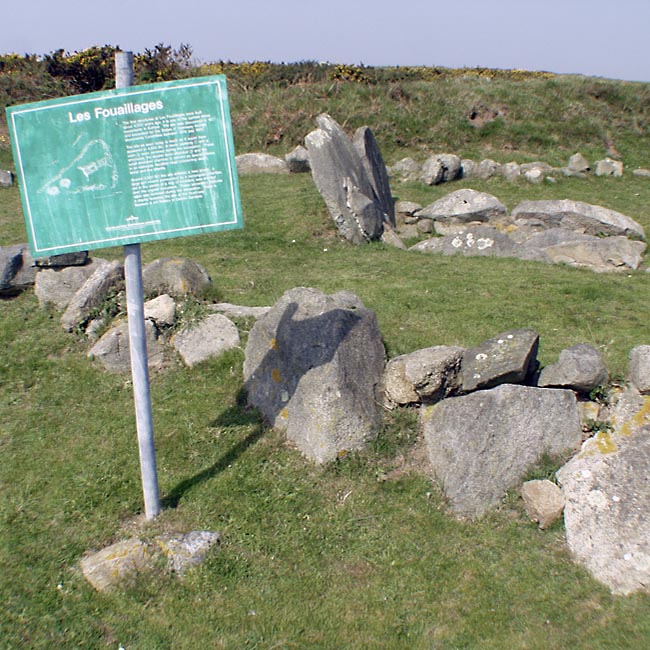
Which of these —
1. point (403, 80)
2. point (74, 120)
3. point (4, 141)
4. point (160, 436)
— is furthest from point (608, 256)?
point (4, 141)

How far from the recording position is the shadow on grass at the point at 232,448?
5953 millimetres

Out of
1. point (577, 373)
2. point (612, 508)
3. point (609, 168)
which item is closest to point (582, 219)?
point (609, 168)

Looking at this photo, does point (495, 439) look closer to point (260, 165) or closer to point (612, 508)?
point (612, 508)

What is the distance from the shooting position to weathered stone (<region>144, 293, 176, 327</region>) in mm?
8102

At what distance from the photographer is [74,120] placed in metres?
4.92

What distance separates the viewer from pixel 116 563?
16.8ft

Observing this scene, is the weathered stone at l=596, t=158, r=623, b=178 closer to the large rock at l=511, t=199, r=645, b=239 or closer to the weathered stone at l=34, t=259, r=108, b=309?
the large rock at l=511, t=199, r=645, b=239

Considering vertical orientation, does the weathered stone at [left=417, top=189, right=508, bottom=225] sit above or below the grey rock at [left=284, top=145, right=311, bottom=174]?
below

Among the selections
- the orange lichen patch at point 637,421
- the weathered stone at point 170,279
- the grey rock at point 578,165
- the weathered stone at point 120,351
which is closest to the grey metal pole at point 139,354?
the weathered stone at point 120,351

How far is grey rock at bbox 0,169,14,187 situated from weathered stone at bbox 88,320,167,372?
11.5 metres

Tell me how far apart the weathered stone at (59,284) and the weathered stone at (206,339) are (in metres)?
1.99

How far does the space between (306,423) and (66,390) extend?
2847mm

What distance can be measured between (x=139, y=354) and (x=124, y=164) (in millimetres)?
1414

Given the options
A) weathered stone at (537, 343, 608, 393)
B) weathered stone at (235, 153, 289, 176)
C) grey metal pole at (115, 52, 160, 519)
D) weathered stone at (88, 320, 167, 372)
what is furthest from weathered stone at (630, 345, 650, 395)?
weathered stone at (235, 153, 289, 176)
